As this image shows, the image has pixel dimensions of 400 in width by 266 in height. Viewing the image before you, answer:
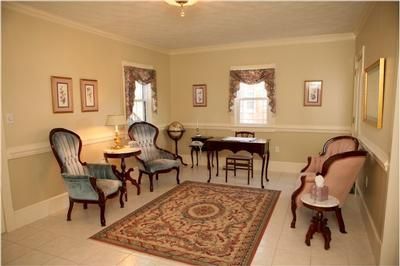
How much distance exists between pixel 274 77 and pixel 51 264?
4.62 meters

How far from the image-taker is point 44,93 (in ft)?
11.7

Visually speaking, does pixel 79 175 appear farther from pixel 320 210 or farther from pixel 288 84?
pixel 288 84

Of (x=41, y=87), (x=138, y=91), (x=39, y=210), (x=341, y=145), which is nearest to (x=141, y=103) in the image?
(x=138, y=91)

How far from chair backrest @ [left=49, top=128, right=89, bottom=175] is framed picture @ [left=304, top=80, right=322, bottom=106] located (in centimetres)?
401

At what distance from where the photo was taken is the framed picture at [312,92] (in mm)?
5125

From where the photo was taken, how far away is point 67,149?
12.0 feet

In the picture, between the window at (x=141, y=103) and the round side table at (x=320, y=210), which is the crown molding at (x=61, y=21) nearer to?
the window at (x=141, y=103)

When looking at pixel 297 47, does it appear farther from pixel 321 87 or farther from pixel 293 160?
pixel 293 160

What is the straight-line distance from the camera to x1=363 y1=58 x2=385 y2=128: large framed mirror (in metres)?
2.68

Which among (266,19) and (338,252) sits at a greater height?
(266,19)

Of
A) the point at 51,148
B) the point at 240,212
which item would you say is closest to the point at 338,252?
the point at 240,212

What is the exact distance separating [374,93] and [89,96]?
12.5 ft

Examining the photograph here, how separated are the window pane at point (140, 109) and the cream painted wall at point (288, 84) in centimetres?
96

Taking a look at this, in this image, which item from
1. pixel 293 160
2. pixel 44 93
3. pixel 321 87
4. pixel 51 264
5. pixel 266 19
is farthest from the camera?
pixel 293 160
